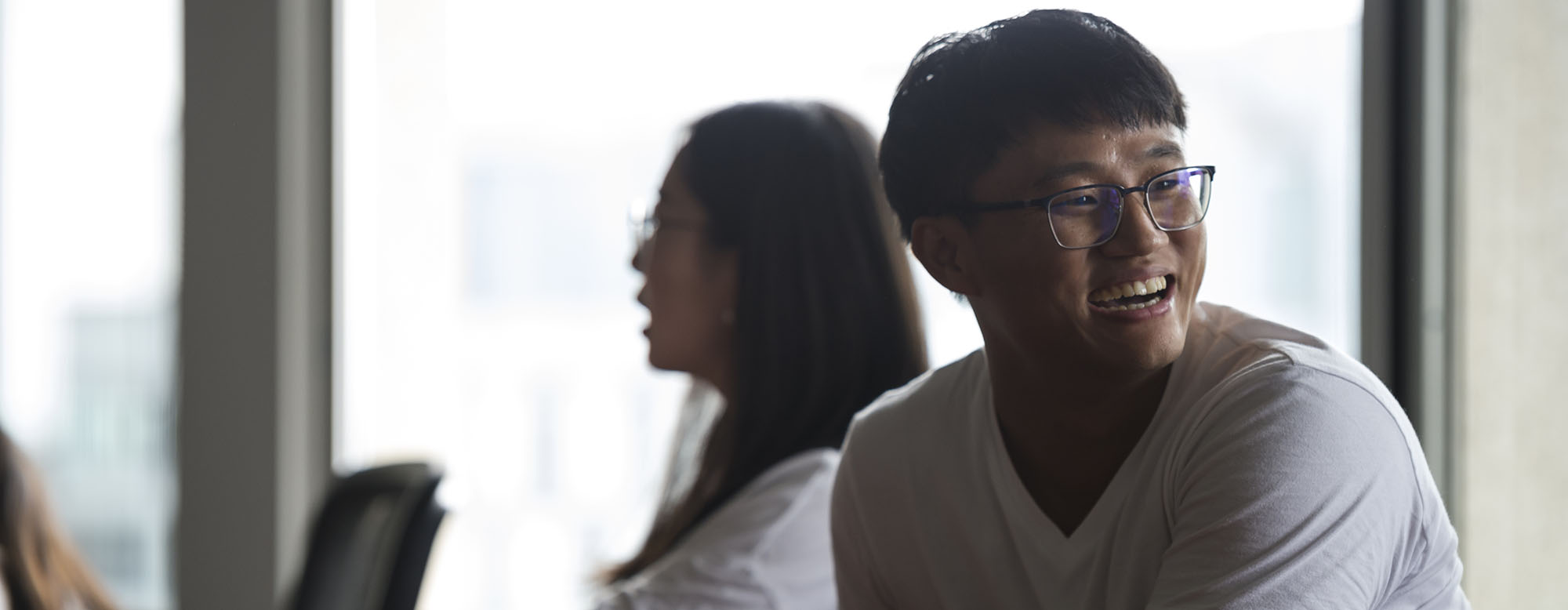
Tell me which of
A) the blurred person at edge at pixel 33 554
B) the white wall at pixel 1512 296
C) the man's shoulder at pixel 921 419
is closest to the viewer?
the man's shoulder at pixel 921 419

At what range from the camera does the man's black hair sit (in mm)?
476

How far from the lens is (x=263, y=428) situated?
1.71m

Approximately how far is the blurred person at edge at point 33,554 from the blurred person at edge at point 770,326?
2.19 ft

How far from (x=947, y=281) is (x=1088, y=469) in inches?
4.6

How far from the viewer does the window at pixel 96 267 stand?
1536mm

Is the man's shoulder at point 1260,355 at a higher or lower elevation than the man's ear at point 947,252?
Result: lower

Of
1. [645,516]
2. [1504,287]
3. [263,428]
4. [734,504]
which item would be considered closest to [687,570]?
[734,504]

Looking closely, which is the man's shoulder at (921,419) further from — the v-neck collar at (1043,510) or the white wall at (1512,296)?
the white wall at (1512,296)

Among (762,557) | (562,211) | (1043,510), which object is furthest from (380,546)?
(562,211)

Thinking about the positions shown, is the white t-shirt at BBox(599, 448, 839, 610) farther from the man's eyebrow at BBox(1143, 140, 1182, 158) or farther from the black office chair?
the man's eyebrow at BBox(1143, 140, 1182, 158)

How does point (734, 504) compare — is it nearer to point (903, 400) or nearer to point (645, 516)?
point (645, 516)

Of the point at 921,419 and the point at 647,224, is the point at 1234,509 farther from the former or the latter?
the point at 647,224

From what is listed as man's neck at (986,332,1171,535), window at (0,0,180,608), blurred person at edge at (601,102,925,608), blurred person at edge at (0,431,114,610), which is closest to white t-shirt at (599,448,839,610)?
blurred person at edge at (601,102,925,608)

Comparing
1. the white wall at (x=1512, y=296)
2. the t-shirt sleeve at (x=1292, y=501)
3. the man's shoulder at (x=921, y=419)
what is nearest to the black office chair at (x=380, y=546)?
the man's shoulder at (x=921, y=419)
